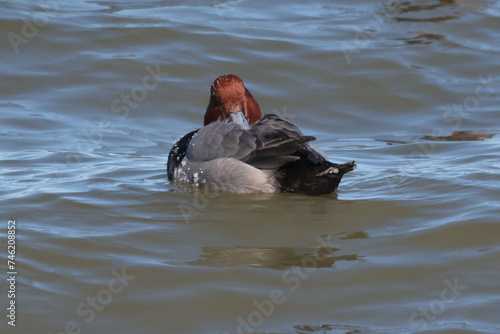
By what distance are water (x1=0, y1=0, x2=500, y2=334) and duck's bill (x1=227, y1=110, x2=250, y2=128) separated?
82 cm

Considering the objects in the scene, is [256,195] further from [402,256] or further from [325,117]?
[325,117]

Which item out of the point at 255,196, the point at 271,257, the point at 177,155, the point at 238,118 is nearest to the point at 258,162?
the point at 255,196

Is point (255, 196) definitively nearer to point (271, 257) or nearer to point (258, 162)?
point (258, 162)

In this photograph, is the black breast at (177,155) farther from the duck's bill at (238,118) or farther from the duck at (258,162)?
the duck's bill at (238,118)

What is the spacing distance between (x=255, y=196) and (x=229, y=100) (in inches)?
52.3

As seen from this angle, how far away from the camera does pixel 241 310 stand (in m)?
4.75

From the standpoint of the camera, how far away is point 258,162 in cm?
694

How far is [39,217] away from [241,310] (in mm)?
2267

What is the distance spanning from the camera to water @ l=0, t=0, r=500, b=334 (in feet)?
15.8

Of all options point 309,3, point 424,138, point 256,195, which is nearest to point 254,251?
point 256,195

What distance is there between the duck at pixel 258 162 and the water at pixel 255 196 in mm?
118

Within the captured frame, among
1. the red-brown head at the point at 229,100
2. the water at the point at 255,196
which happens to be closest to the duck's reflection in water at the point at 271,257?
the water at the point at 255,196

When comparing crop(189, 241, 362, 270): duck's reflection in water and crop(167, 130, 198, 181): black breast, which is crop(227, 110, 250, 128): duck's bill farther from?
crop(189, 241, 362, 270): duck's reflection in water

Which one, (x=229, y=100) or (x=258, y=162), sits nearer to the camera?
(x=258, y=162)
